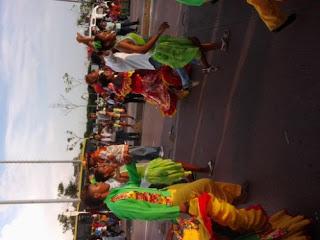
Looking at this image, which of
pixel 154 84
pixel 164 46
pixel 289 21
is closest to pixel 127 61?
pixel 154 84

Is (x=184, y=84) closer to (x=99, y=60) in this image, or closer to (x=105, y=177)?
(x=99, y=60)

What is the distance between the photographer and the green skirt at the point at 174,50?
7986 millimetres

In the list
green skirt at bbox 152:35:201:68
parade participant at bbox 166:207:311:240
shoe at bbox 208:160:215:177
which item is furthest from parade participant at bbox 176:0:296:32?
shoe at bbox 208:160:215:177

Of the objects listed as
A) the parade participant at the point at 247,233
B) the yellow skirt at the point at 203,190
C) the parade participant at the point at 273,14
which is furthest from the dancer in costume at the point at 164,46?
the parade participant at the point at 247,233

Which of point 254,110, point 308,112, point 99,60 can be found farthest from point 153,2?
point 308,112

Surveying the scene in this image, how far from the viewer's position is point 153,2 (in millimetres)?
16000

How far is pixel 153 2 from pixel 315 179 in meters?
12.0

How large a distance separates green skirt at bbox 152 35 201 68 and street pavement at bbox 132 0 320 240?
640 millimetres

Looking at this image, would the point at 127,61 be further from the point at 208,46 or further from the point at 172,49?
the point at 208,46

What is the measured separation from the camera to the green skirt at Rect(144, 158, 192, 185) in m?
7.73

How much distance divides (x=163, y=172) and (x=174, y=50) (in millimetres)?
2085

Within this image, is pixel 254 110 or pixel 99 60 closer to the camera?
pixel 254 110

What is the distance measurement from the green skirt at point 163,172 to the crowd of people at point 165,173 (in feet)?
0.05

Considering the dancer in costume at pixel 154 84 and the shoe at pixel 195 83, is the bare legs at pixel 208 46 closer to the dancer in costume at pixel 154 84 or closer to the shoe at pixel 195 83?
the shoe at pixel 195 83
